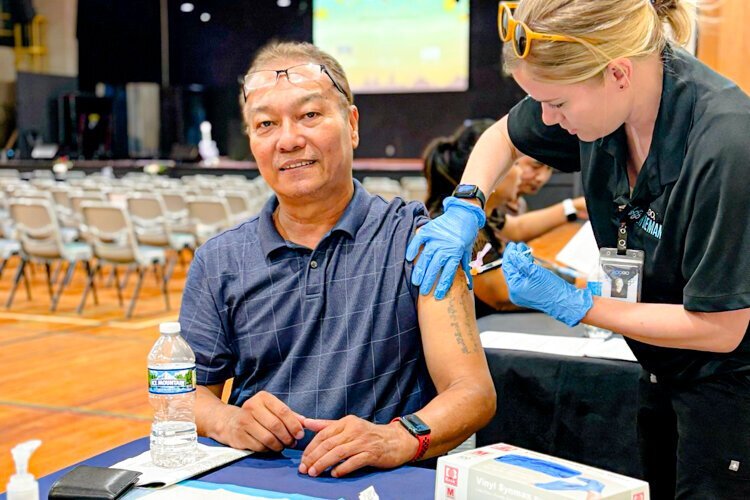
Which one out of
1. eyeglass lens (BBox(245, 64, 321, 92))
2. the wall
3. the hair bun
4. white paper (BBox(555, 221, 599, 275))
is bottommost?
white paper (BBox(555, 221, 599, 275))

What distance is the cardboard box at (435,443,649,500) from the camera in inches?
37.4

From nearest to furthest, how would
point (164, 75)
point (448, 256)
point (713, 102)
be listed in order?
1. point (713, 102)
2. point (448, 256)
3. point (164, 75)

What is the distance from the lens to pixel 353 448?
1310mm

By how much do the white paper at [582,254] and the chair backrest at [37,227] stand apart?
4519mm

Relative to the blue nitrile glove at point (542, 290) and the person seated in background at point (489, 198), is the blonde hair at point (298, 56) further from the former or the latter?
the person seated in background at point (489, 198)

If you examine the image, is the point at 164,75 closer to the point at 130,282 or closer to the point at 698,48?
the point at 130,282

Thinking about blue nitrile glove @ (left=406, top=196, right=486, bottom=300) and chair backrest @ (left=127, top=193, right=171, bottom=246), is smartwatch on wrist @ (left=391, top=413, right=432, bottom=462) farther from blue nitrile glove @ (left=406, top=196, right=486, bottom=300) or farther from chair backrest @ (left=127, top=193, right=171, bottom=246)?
chair backrest @ (left=127, top=193, right=171, bottom=246)

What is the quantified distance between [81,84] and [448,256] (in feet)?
59.2

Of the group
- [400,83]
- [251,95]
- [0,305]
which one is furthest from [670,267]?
[400,83]

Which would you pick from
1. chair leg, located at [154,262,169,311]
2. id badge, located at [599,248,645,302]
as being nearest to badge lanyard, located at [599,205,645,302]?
id badge, located at [599,248,645,302]

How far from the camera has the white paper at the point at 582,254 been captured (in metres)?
2.80

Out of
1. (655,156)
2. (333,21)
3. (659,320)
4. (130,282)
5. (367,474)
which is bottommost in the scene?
(130,282)

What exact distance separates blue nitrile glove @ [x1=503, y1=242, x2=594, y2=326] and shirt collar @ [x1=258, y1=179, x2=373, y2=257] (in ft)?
1.06

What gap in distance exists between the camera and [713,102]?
1.31 meters
